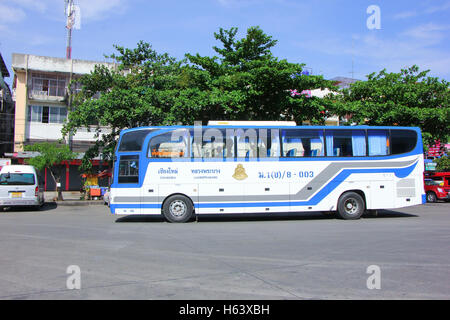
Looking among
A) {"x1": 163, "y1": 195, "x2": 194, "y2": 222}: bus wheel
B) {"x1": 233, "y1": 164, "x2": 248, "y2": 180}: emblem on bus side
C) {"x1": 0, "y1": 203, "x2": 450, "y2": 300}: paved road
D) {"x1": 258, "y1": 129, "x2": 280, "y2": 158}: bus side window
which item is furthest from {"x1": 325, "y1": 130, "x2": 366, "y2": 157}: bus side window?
{"x1": 163, "y1": 195, "x2": 194, "y2": 222}: bus wheel

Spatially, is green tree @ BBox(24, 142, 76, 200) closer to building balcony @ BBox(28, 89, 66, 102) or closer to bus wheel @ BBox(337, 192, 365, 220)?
building balcony @ BBox(28, 89, 66, 102)

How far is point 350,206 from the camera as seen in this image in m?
13.5

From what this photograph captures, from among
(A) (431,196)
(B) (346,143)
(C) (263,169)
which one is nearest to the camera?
(C) (263,169)

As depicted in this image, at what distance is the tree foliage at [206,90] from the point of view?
17594mm

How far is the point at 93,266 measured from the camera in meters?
6.02

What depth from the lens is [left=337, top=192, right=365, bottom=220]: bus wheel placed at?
13359mm

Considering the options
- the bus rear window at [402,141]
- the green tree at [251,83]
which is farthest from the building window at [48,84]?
the bus rear window at [402,141]

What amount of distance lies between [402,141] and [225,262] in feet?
33.2

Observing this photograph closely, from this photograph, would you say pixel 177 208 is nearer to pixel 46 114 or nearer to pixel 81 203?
pixel 81 203

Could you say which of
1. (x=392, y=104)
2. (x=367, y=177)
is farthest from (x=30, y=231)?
(x=392, y=104)

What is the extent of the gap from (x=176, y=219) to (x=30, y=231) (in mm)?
4450

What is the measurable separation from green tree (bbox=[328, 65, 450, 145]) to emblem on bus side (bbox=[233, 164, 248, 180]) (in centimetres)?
862

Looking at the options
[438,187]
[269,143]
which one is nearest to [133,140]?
[269,143]
